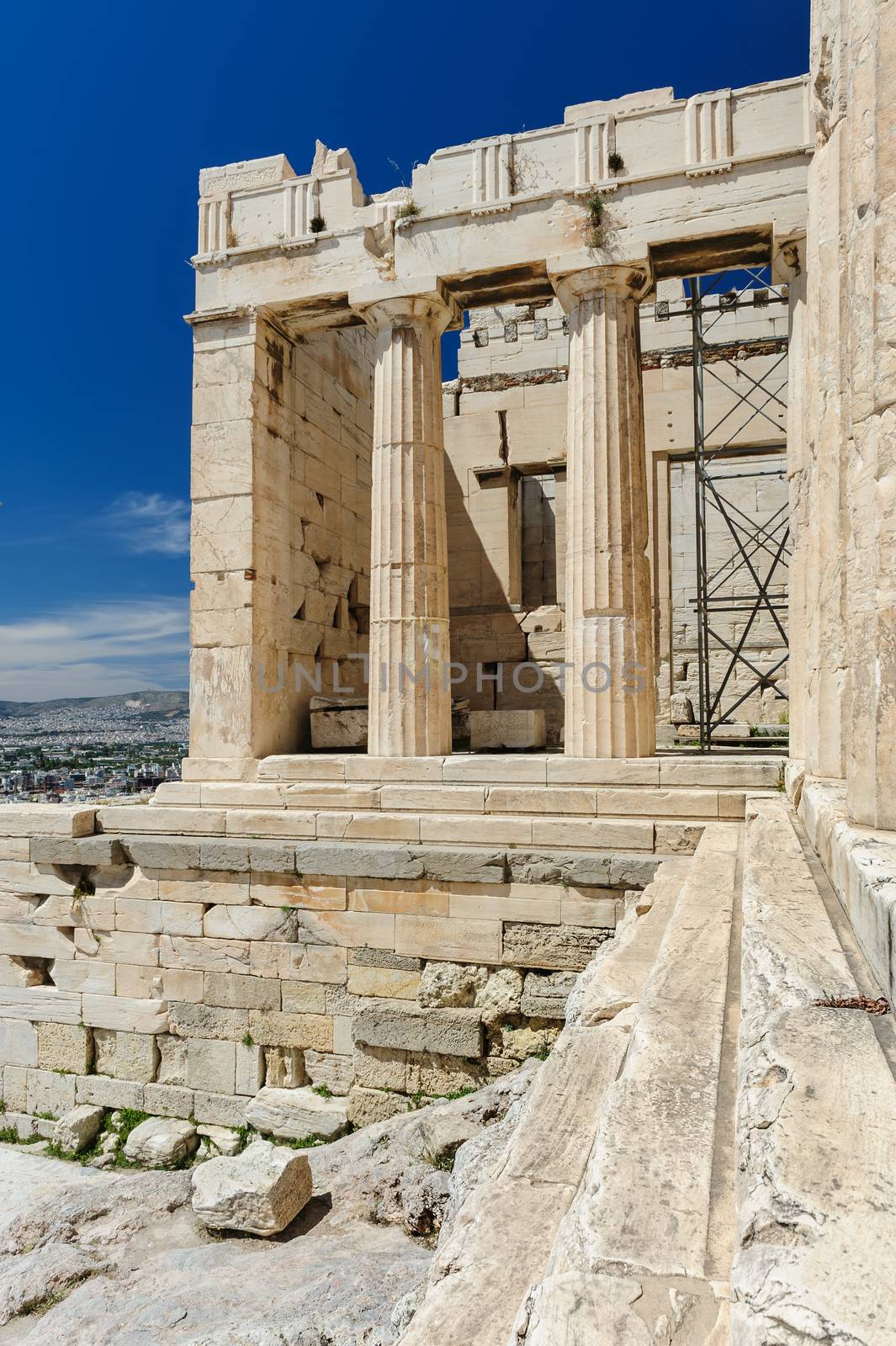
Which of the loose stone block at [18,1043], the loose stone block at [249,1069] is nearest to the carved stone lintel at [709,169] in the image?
the loose stone block at [249,1069]

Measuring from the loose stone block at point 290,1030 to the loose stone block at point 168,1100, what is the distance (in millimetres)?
959

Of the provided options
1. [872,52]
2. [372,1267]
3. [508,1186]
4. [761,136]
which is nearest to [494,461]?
[761,136]

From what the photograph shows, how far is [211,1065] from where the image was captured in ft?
25.8

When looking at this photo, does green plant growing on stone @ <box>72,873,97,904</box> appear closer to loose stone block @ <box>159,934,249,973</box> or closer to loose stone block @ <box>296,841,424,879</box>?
loose stone block @ <box>159,934,249,973</box>

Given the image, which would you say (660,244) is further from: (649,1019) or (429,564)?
(649,1019)

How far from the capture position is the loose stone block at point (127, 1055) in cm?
805

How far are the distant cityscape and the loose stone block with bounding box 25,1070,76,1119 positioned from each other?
3028mm

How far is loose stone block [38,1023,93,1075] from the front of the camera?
8258mm

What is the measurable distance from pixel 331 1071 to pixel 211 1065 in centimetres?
129

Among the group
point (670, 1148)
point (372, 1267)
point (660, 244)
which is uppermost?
point (660, 244)

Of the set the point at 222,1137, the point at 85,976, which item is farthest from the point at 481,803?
the point at 85,976

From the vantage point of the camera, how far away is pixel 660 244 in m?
8.83

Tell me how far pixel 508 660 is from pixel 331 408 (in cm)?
478

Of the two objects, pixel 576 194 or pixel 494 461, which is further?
pixel 494 461
